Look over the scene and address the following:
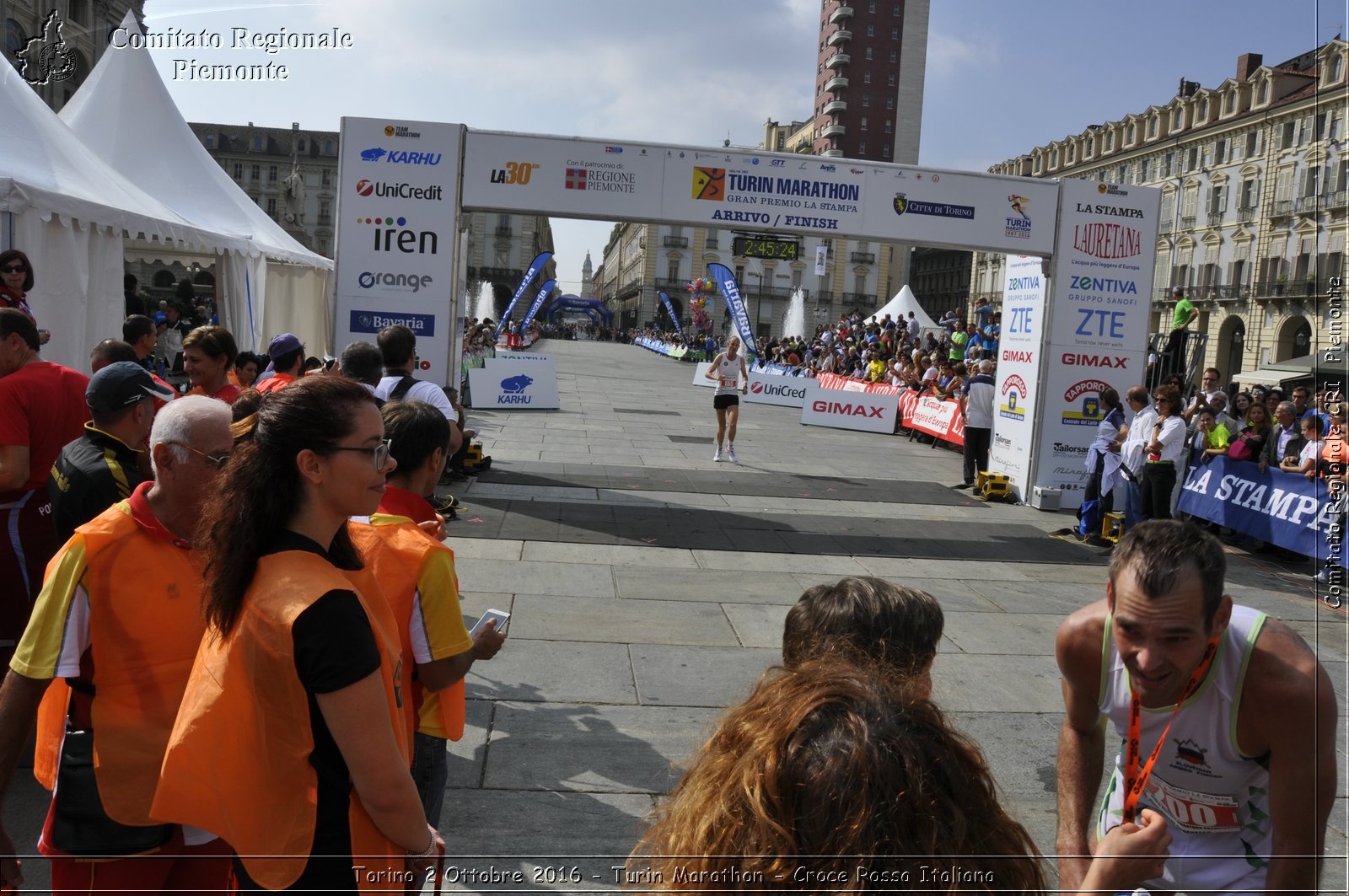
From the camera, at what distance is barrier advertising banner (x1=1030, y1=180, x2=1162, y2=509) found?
480 inches

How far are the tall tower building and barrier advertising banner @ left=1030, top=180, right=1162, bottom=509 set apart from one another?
3248 inches

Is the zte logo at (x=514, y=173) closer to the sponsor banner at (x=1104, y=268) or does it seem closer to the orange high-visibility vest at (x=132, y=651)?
the sponsor banner at (x=1104, y=268)

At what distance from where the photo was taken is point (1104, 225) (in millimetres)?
12211

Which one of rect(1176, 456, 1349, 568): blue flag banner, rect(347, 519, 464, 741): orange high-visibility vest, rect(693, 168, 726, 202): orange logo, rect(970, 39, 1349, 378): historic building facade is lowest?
rect(1176, 456, 1349, 568): blue flag banner

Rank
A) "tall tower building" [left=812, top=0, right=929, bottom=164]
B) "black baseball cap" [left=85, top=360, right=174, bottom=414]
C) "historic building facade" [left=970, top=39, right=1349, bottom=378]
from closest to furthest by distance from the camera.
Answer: "historic building facade" [left=970, top=39, right=1349, bottom=378]
"black baseball cap" [left=85, top=360, right=174, bottom=414]
"tall tower building" [left=812, top=0, right=929, bottom=164]

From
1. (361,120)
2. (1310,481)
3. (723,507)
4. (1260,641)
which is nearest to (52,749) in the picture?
(1260,641)

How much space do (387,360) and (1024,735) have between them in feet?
14.0

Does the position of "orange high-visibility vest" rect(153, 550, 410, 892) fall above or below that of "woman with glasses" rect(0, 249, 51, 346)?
below

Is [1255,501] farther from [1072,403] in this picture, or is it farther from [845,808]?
[845,808]

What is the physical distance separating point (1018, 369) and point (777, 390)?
1372cm

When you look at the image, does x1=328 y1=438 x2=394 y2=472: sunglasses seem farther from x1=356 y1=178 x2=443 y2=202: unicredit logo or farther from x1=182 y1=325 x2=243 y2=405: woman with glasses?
x1=356 y1=178 x2=443 y2=202: unicredit logo

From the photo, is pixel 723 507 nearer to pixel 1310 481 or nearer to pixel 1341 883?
pixel 1310 481

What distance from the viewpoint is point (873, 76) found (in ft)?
301

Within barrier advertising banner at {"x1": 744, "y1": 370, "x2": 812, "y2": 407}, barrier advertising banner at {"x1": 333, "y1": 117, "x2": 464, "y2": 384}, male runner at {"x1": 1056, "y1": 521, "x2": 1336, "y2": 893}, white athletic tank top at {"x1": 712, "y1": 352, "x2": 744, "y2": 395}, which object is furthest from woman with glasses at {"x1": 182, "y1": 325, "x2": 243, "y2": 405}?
barrier advertising banner at {"x1": 744, "y1": 370, "x2": 812, "y2": 407}
